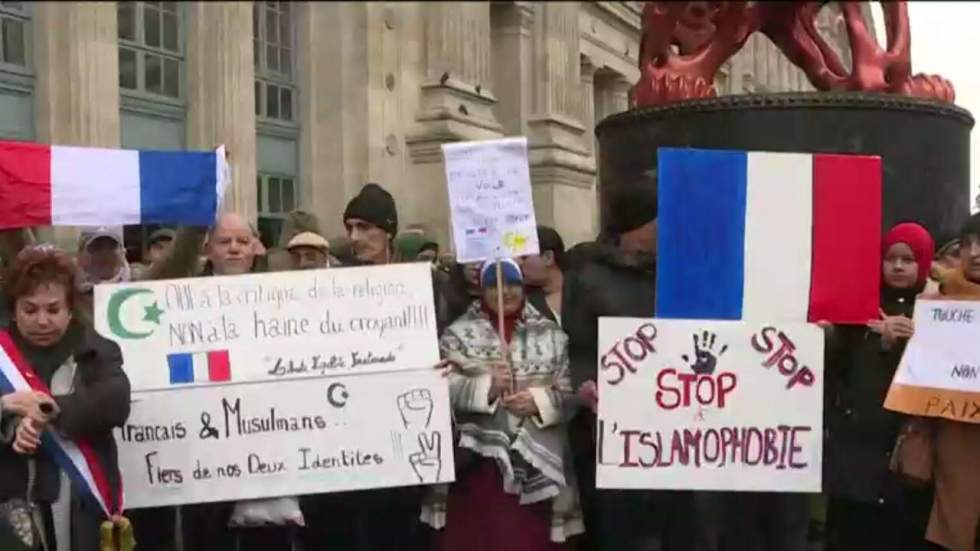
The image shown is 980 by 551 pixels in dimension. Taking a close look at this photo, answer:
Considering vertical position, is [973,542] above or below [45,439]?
below

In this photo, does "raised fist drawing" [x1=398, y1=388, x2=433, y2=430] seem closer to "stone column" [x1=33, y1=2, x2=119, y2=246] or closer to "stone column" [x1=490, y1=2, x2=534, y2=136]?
"stone column" [x1=33, y1=2, x2=119, y2=246]

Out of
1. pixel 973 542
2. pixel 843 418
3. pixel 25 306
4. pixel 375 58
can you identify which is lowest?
pixel 973 542

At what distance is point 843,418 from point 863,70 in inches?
103

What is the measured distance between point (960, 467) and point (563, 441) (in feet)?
4.80

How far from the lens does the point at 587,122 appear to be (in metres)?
24.4

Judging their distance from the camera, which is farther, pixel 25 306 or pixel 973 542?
pixel 973 542

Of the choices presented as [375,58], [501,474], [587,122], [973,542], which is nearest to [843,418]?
[973,542]

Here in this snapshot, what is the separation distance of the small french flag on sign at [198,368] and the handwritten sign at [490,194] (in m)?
1.00

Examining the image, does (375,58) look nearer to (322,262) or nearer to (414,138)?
(414,138)

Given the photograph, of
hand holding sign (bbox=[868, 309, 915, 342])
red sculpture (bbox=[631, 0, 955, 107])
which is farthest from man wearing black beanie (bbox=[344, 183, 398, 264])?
red sculpture (bbox=[631, 0, 955, 107])

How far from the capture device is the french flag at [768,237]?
5156 mm

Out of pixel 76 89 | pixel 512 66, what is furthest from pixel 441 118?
pixel 76 89

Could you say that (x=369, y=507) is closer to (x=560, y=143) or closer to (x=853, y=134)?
(x=853, y=134)

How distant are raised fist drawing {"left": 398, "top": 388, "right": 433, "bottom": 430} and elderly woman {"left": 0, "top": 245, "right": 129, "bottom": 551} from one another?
1091 mm
